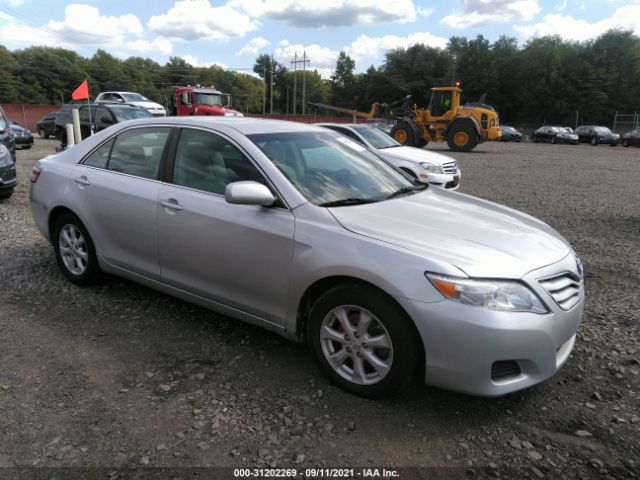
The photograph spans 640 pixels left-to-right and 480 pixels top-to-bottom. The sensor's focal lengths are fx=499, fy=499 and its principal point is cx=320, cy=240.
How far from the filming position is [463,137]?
23.0 meters

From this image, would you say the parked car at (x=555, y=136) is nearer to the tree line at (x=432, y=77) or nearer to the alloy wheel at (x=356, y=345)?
the tree line at (x=432, y=77)

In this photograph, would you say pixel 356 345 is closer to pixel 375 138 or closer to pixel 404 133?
pixel 375 138

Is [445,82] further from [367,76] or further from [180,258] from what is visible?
[180,258]

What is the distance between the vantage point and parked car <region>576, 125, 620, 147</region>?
118 feet

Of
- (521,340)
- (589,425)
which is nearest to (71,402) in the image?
(521,340)

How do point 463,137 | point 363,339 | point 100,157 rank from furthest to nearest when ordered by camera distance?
point 463,137
point 100,157
point 363,339

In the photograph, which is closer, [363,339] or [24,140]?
[363,339]

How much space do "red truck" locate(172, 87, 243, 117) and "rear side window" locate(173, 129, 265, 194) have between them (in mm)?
20827

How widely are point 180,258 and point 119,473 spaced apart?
5.12ft

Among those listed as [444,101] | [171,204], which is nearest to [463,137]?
[444,101]

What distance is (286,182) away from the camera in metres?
3.19

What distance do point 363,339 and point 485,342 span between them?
2.19 feet

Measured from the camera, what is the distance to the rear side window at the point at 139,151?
12.7 feet

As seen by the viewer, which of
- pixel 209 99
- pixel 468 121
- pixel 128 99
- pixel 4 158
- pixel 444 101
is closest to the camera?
pixel 4 158
